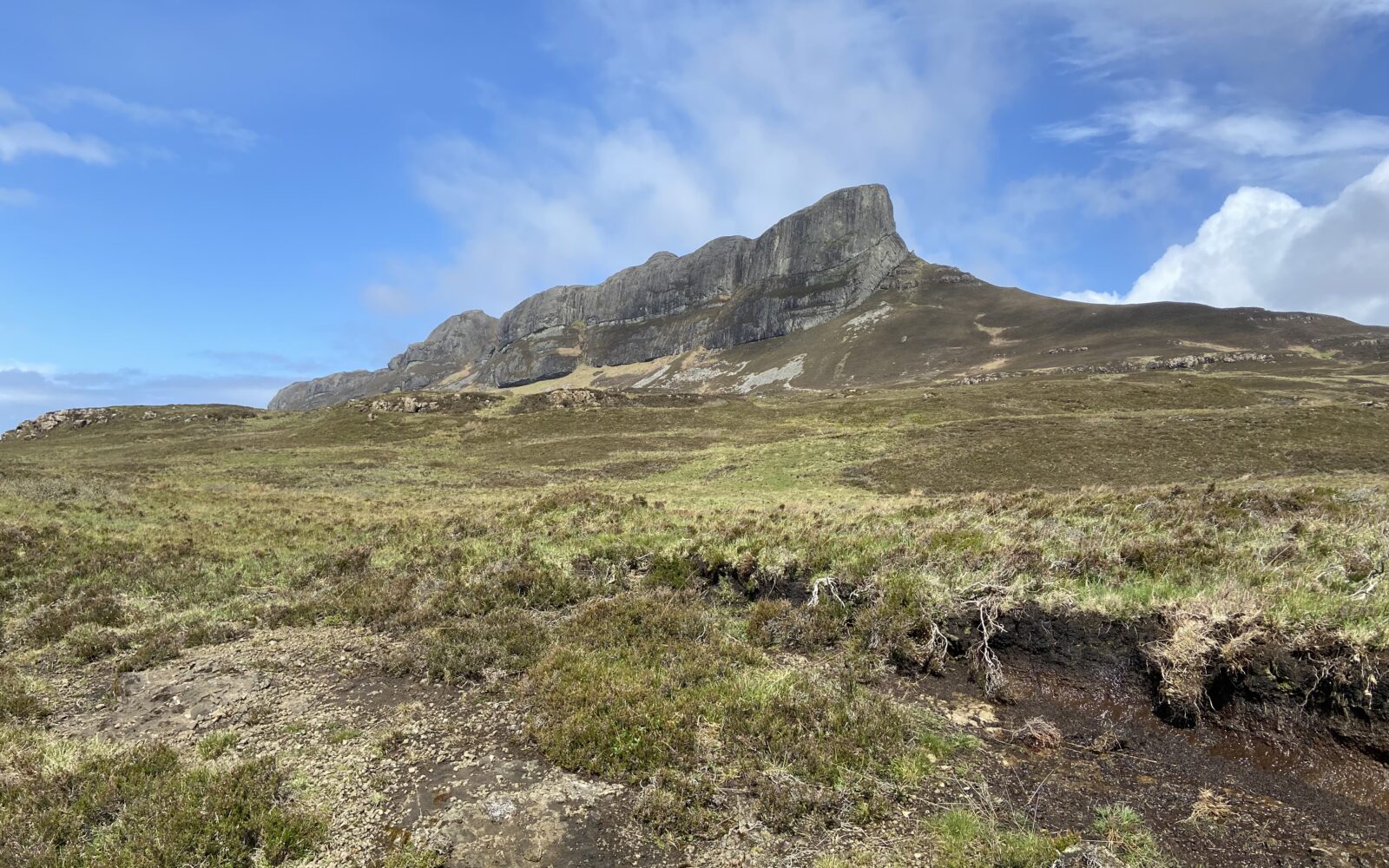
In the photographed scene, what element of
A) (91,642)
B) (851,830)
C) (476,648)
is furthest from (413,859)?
(91,642)

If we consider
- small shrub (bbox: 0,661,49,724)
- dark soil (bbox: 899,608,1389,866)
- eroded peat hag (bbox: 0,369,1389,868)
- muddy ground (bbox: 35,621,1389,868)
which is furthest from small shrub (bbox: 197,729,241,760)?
dark soil (bbox: 899,608,1389,866)

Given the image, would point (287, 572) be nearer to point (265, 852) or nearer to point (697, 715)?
point (265, 852)

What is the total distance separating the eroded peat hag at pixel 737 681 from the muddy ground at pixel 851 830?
44 millimetres

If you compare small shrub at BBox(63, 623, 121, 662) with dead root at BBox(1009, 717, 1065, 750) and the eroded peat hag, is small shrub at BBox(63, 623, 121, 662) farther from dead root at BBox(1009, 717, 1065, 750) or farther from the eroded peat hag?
dead root at BBox(1009, 717, 1065, 750)

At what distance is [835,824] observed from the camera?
→ 256 inches

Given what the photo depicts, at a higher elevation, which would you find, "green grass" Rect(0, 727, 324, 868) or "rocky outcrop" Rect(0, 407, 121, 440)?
"rocky outcrop" Rect(0, 407, 121, 440)

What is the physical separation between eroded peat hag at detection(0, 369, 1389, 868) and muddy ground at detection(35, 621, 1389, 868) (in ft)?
0.14

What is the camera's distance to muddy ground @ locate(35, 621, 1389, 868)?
618cm

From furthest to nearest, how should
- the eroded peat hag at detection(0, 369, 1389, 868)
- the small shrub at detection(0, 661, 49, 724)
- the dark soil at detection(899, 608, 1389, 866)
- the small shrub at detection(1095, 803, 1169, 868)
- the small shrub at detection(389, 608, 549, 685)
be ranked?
the small shrub at detection(389, 608, 549, 685) < the small shrub at detection(0, 661, 49, 724) < the eroded peat hag at detection(0, 369, 1389, 868) < the dark soil at detection(899, 608, 1389, 866) < the small shrub at detection(1095, 803, 1169, 868)

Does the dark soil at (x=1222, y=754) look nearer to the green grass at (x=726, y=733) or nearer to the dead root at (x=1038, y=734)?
the dead root at (x=1038, y=734)

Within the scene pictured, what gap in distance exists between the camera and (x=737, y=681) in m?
9.40

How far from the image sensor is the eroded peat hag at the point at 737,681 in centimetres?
641

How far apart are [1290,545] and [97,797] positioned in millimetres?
18139

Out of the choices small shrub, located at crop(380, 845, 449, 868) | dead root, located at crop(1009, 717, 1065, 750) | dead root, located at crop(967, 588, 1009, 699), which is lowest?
dead root, located at crop(1009, 717, 1065, 750)
